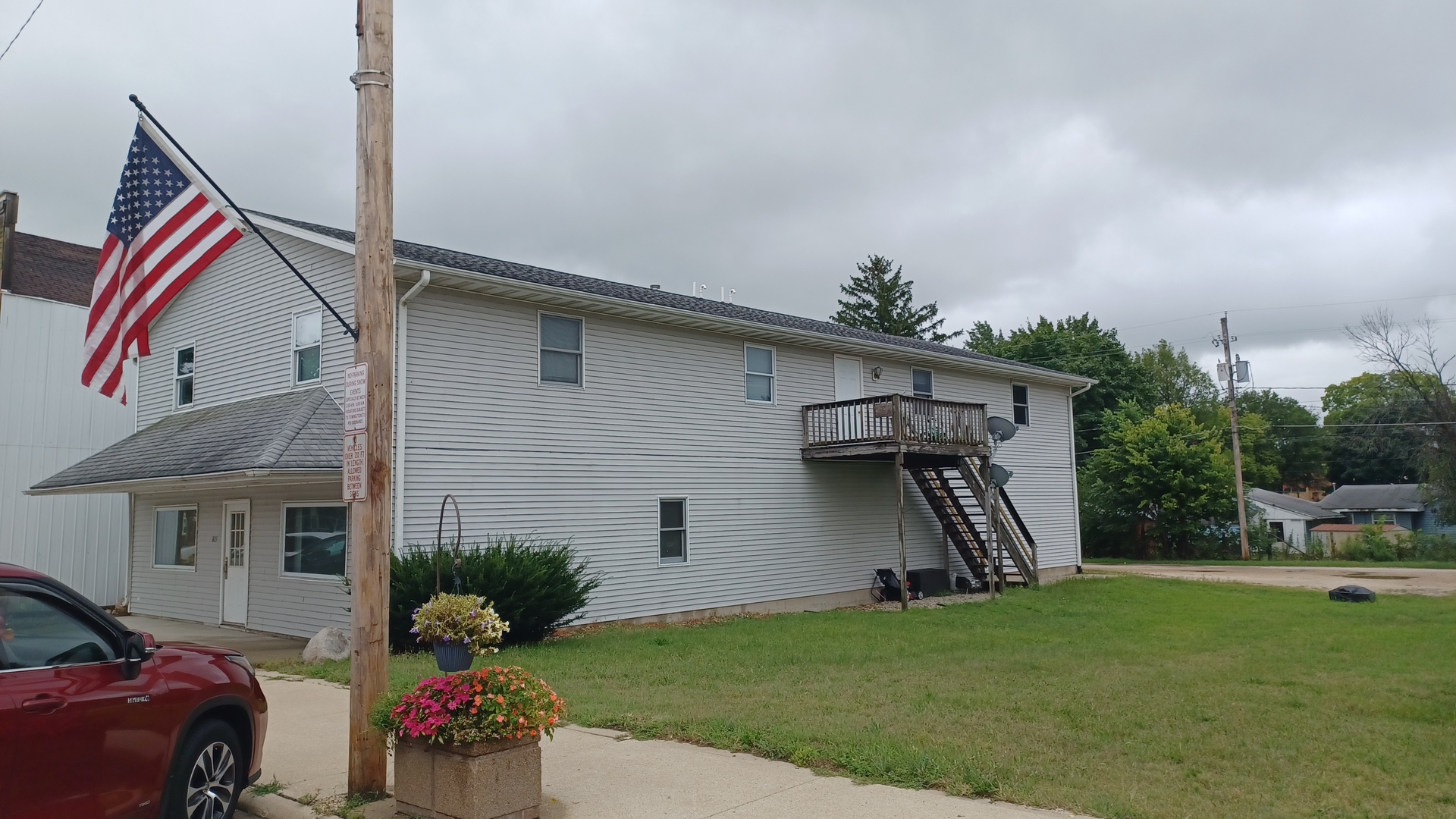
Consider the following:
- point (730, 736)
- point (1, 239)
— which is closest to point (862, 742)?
point (730, 736)

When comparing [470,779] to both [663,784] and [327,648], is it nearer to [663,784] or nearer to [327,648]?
[663,784]

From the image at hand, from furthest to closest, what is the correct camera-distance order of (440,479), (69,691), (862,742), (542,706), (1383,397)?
(1383,397) → (440,479) → (862,742) → (542,706) → (69,691)

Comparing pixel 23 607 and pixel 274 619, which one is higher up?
pixel 23 607

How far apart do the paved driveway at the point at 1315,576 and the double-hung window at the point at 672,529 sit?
15920 millimetres

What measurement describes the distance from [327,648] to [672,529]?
21.6 ft

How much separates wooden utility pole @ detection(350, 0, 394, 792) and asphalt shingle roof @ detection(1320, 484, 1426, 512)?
65.5 m

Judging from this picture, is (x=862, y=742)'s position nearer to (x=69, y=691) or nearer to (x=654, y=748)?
(x=654, y=748)

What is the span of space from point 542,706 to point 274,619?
11.6 m

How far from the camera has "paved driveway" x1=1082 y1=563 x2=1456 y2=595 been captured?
81.6ft

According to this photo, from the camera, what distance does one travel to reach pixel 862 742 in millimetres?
7223

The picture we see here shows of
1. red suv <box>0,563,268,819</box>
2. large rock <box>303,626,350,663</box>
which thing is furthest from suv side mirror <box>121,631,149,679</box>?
large rock <box>303,626,350,663</box>

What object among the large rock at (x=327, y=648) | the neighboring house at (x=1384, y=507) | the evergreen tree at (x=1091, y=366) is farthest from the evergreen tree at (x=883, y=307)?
the large rock at (x=327, y=648)

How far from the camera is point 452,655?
381 inches

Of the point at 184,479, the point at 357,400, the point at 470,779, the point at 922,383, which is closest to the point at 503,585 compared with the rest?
the point at 184,479
